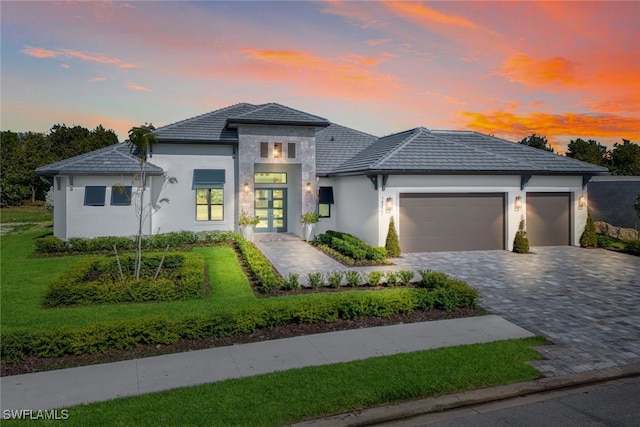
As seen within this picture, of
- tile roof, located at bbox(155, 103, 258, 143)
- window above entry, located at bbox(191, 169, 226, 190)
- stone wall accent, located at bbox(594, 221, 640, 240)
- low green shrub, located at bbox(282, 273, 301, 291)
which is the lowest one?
low green shrub, located at bbox(282, 273, 301, 291)

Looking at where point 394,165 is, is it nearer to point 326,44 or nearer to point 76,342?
point 326,44

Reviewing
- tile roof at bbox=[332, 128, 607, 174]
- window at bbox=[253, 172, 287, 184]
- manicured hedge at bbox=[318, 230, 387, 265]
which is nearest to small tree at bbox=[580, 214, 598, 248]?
tile roof at bbox=[332, 128, 607, 174]

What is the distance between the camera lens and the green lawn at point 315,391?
211 inches

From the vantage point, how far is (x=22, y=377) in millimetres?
6855

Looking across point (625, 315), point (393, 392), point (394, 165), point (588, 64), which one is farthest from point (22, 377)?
point (588, 64)

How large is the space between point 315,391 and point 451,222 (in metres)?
15.2

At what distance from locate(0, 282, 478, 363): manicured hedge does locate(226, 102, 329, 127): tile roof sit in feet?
46.6

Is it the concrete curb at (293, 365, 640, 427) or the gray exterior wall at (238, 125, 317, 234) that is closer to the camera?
the concrete curb at (293, 365, 640, 427)

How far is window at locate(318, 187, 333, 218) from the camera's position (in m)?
24.5

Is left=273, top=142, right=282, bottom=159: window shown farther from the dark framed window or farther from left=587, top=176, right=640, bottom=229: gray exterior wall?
left=587, top=176, right=640, bottom=229: gray exterior wall

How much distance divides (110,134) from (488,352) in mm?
70039

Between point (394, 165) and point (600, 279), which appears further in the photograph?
point (394, 165)

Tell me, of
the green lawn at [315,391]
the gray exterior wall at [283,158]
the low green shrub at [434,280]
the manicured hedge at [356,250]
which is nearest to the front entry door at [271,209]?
the gray exterior wall at [283,158]

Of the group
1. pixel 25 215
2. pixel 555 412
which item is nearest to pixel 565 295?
pixel 555 412
